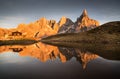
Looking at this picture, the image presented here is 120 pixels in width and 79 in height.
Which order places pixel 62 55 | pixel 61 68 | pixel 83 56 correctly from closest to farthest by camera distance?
1. pixel 61 68
2. pixel 83 56
3. pixel 62 55

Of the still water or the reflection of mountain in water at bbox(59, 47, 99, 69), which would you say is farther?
the reflection of mountain in water at bbox(59, 47, 99, 69)

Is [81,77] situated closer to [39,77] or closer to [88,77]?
[88,77]

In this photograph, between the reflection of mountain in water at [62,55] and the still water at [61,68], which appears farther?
the reflection of mountain in water at [62,55]

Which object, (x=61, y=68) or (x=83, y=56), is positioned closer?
(x=61, y=68)

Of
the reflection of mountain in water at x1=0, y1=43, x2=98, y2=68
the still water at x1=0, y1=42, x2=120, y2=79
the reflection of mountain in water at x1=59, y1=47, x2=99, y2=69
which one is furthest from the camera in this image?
the reflection of mountain in water at x1=0, y1=43, x2=98, y2=68

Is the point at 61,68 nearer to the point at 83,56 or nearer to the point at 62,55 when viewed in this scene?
the point at 83,56

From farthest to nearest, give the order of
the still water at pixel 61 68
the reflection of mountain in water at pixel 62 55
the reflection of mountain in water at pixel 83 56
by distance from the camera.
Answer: the reflection of mountain in water at pixel 62 55 → the reflection of mountain in water at pixel 83 56 → the still water at pixel 61 68

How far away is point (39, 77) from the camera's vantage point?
29281mm

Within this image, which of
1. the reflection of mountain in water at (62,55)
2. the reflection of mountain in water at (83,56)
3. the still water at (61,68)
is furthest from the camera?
the reflection of mountain in water at (62,55)

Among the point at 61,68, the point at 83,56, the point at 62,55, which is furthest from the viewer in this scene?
the point at 62,55

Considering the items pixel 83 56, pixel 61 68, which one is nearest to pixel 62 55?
pixel 83 56

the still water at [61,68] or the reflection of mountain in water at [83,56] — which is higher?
the still water at [61,68]

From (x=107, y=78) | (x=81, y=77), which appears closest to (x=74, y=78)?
(x=81, y=77)

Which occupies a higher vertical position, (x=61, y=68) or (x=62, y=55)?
(x=61, y=68)
